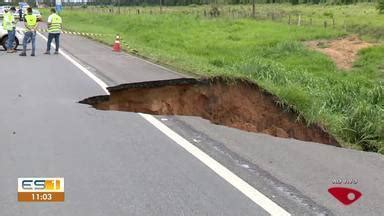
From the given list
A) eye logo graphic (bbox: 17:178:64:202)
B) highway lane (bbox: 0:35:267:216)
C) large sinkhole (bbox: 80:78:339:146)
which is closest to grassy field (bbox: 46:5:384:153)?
large sinkhole (bbox: 80:78:339:146)

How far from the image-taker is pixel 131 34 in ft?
110

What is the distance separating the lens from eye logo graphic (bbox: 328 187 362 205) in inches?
194

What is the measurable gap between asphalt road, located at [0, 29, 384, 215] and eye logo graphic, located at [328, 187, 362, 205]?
84 mm

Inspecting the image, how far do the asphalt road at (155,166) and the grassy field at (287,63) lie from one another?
219 cm

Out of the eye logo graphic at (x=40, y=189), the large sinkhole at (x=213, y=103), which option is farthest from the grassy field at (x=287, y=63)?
the eye logo graphic at (x=40, y=189)

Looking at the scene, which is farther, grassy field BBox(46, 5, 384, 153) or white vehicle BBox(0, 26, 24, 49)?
white vehicle BBox(0, 26, 24, 49)

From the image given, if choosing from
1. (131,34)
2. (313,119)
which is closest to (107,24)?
(131,34)

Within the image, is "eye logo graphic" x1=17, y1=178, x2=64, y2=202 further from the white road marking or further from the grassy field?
the grassy field

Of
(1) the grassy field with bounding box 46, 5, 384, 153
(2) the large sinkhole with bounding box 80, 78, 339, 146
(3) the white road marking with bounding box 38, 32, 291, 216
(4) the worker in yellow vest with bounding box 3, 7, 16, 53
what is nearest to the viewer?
(3) the white road marking with bounding box 38, 32, 291, 216

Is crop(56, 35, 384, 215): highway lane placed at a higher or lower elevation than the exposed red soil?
higher

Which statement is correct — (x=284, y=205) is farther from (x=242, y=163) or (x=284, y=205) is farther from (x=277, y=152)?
(x=277, y=152)

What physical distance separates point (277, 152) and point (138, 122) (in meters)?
2.52

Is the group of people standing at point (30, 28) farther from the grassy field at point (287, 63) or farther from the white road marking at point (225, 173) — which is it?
the white road marking at point (225, 173)

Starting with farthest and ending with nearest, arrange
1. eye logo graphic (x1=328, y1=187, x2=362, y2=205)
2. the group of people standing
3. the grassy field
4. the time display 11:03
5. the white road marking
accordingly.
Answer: the group of people standing
the grassy field
eye logo graphic (x1=328, y1=187, x2=362, y2=205)
the time display 11:03
the white road marking
